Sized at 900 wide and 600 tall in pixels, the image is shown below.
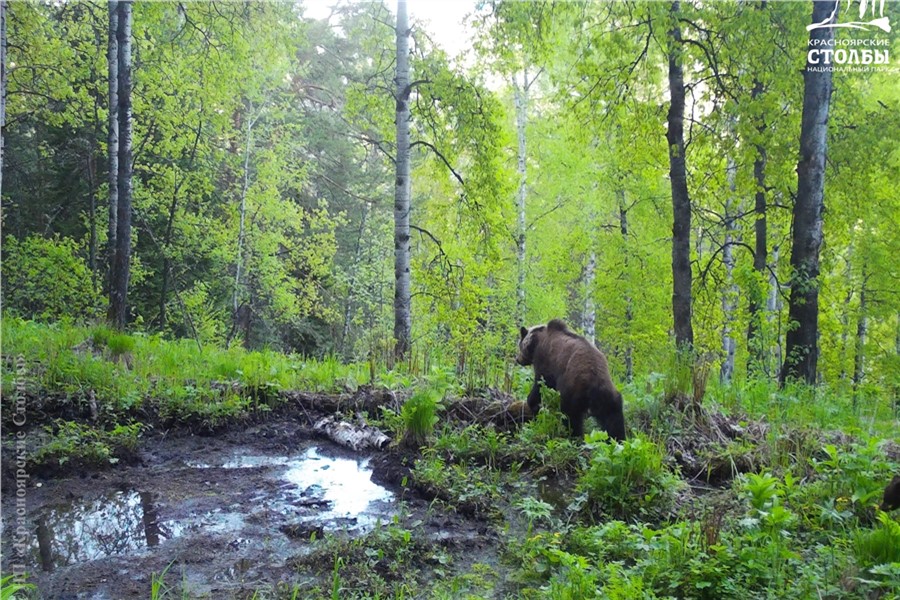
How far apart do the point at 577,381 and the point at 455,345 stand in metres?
8.65

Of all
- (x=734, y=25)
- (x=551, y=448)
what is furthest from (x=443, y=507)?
(x=734, y=25)

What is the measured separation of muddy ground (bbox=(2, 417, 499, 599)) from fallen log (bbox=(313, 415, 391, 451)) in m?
0.17

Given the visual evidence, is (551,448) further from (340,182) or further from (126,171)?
(340,182)

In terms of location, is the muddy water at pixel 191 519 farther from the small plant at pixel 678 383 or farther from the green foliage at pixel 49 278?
the green foliage at pixel 49 278

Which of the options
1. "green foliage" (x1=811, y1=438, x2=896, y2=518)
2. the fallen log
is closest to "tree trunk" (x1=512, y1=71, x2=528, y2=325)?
the fallen log

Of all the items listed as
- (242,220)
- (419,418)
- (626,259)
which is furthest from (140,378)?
(626,259)

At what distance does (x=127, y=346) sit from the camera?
7082mm

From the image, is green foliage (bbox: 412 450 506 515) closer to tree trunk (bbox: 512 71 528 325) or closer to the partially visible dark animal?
the partially visible dark animal

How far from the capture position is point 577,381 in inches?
217

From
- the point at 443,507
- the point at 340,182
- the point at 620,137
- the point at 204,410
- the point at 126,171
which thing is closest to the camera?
the point at 443,507

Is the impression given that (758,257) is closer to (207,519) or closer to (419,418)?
(419,418)

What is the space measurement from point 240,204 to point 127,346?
15157 mm

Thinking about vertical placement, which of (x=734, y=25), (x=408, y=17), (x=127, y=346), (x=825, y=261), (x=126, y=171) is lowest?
(x=127, y=346)

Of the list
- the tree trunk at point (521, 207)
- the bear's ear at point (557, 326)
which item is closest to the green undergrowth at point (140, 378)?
the bear's ear at point (557, 326)
